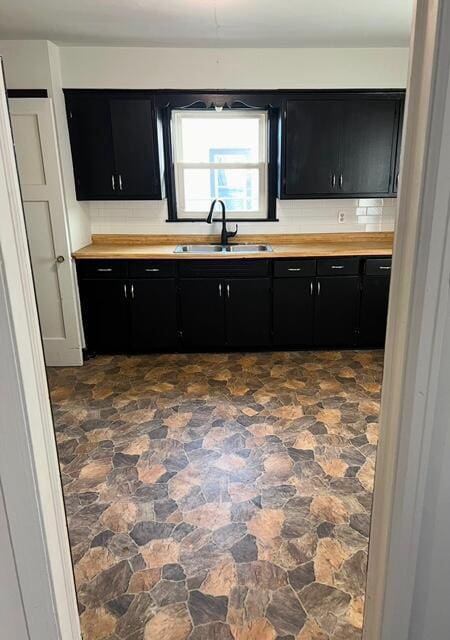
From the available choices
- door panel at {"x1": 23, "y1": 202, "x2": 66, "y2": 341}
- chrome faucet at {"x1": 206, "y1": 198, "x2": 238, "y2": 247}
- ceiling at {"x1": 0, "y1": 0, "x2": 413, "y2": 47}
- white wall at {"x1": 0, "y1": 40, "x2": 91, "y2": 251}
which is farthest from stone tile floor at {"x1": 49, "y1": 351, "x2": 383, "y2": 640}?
ceiling at {"x1": 0, "y1": 0, "x2": 413, "y2": 47}

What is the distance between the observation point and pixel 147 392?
3.32 metres

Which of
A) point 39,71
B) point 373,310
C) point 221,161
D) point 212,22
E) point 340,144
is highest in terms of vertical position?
point 212,22

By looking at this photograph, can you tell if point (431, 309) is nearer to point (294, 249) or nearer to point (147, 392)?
point (147, 392)

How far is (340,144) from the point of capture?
3.76 metres

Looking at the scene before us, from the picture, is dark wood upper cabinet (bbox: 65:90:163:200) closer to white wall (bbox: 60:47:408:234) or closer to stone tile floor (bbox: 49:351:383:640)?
white wall (bbox: 60:47:408:234)

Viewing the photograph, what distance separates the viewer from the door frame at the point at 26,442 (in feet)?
2.79

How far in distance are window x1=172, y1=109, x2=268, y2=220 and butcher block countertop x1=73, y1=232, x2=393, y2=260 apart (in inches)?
10.1

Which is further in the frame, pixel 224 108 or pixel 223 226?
pixel 223 226

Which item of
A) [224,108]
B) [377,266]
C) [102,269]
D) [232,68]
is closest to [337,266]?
[377,266]

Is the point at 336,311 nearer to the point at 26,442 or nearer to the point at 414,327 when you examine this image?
the point at 414,327

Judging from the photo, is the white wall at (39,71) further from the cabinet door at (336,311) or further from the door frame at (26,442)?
the door frame at (26,442)

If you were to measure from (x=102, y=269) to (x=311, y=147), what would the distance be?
6.83 ft

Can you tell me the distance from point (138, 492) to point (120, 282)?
201cm

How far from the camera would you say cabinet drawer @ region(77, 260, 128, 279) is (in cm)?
373
